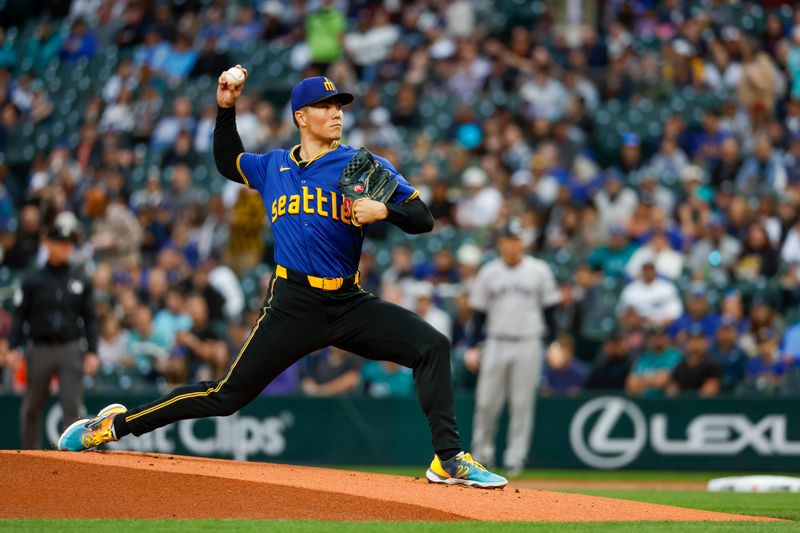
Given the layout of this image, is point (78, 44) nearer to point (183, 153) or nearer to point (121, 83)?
point (121, 83)

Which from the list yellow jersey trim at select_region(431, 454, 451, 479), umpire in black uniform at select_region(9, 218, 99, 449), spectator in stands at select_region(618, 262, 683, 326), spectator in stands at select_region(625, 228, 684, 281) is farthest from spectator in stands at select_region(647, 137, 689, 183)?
yellow jersey trim at select_region(431, 454, 451, 479)

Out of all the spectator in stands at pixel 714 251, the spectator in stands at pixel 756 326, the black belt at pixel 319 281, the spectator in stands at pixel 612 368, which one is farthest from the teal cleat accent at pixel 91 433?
the spectator in stands at pixel 714 251

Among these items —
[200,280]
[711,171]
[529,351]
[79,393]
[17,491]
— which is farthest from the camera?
[711,171]

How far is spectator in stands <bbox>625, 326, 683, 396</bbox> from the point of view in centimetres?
1379

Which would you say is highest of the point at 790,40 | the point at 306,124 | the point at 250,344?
the point at 790,40

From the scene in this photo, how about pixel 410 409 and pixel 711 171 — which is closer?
pixel 410 409

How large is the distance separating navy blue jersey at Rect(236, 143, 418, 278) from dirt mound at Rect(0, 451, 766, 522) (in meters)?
1.12

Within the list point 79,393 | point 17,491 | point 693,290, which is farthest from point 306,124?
point 693,290

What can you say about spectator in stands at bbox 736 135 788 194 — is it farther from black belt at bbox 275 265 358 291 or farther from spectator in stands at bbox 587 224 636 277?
black belt at bbox 275 265 358 291

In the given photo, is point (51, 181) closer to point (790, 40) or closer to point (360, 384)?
point (360, 384)

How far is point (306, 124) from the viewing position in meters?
7.28

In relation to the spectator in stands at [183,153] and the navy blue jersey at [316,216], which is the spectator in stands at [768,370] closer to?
the navy blue jersey at [316,216]

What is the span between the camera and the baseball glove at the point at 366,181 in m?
6.87

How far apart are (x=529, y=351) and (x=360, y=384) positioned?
2.72 metres
